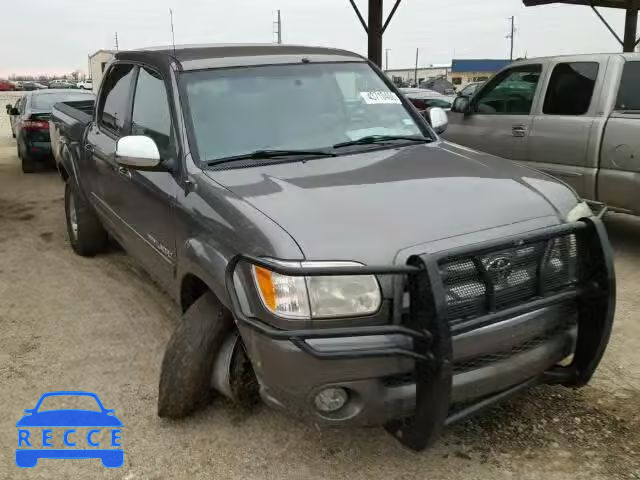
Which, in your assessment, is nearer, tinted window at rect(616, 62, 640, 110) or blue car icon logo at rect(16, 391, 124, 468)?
blue car icon logo at rect(16, 391, 124, 468)

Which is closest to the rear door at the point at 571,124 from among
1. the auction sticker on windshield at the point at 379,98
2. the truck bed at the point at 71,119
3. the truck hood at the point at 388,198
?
the auction sticker on windshield at the point at 379,98

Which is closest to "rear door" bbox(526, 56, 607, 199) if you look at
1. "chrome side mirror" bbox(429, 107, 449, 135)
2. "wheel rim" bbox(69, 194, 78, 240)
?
"chrome side mirror" bbox(429, 107, 449, 135)

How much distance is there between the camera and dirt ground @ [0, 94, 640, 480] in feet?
9.08

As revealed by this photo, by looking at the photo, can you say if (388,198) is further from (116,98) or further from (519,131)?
(519,131)

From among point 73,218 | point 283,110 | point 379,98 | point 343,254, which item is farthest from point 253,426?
point 73,218

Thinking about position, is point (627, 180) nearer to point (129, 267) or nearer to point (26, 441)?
point (129, 267)

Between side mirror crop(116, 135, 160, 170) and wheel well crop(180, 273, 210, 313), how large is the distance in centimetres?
63

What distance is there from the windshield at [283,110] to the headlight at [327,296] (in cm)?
113

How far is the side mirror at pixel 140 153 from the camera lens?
127 inches

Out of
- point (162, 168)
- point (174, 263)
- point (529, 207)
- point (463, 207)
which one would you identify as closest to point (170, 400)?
point (174, 263)

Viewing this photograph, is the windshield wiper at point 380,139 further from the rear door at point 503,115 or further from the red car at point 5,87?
the red car at point 5,87

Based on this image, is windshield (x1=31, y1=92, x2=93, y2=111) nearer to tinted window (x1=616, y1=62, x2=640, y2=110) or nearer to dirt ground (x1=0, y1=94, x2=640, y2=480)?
dirt ground (x1=0, y1=94, x2=640, y2=480)

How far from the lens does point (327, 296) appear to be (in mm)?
2344

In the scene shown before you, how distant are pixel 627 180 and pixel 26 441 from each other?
199 inches
